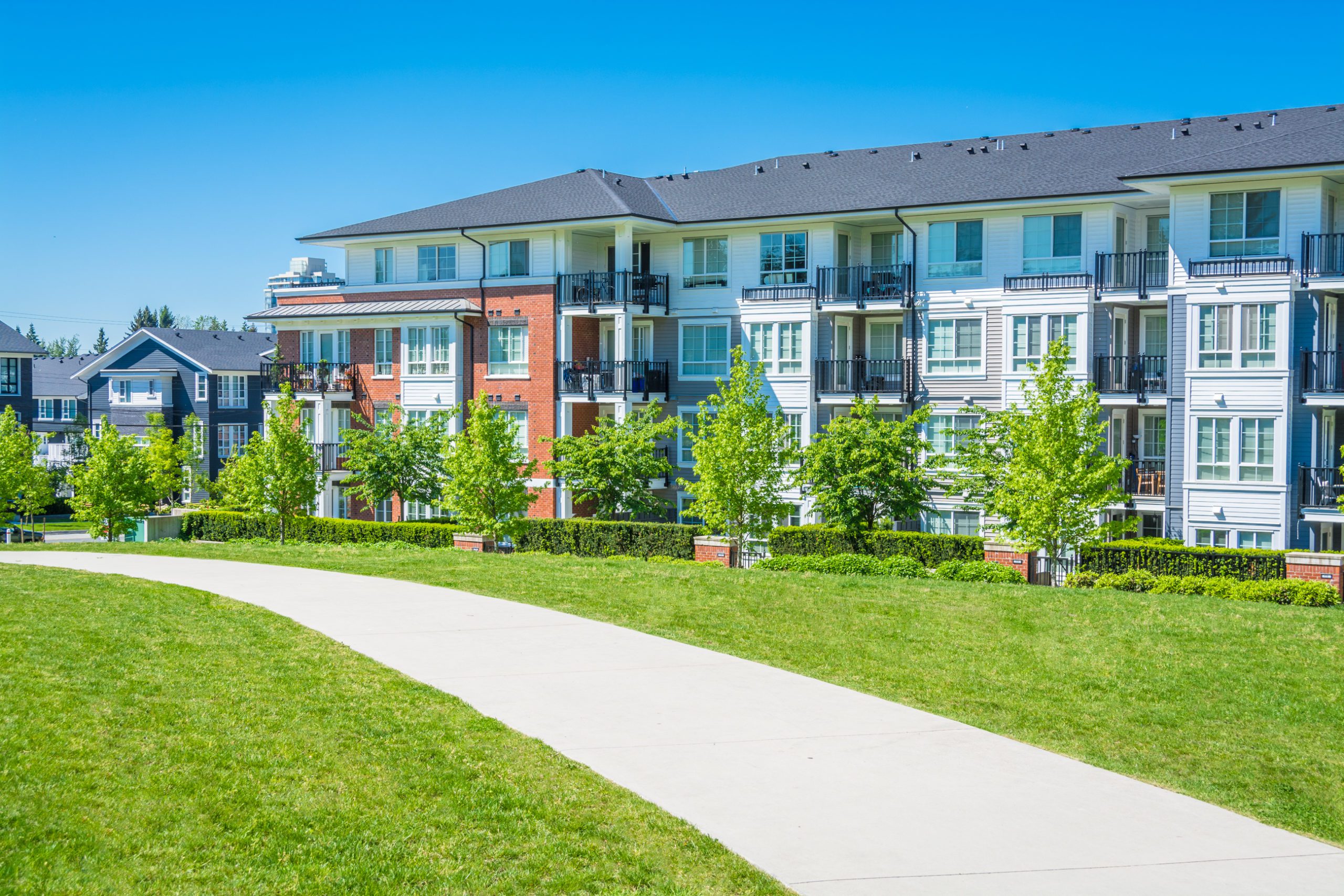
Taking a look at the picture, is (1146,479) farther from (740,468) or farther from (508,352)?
(508,352)

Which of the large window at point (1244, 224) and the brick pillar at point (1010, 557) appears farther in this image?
the large window at point (1244, 224)

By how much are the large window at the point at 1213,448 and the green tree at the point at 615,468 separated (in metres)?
13.4

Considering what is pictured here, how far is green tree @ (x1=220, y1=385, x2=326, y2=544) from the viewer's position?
119ft

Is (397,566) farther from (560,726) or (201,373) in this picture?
(201,373)

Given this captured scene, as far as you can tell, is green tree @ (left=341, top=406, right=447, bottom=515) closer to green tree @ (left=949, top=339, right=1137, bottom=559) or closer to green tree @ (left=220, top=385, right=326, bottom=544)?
green tree @ (left=220, top=385, right=326, bottom=544)

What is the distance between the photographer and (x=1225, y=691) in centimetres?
1463

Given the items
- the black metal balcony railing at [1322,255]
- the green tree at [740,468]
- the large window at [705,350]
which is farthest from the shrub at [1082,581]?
the large window at [705,350]

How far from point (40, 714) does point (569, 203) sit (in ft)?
107

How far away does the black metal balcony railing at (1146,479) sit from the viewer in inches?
1358

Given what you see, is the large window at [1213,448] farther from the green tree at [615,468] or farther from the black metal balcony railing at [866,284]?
the green tree at [615,468]

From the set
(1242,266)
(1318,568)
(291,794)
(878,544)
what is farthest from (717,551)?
(291,794)

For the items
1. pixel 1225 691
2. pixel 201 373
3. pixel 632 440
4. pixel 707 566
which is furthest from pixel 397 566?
pixel 201 373

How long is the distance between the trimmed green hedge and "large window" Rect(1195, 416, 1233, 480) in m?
12.8

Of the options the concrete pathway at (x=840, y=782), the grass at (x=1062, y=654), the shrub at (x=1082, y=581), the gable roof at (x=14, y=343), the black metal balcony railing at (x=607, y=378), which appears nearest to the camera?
the concrete pathway at (x=840, y=782)
